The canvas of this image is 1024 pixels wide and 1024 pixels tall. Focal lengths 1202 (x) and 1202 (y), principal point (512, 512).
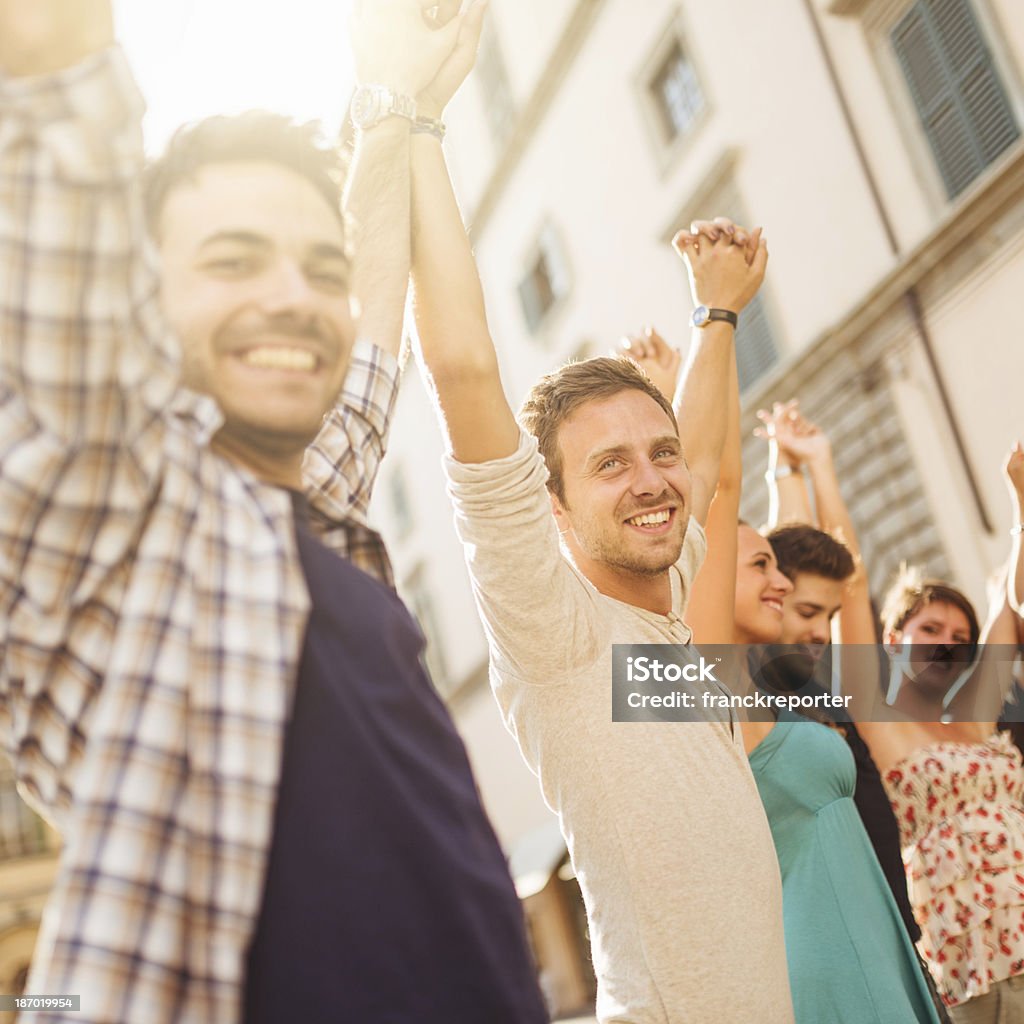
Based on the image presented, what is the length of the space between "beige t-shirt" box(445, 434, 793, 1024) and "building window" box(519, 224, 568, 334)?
47.0ft

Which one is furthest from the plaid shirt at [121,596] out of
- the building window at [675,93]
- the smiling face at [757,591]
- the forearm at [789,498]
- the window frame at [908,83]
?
the building window at [675,93]

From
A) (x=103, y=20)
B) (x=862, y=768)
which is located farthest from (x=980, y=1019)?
(x=103, y=20)

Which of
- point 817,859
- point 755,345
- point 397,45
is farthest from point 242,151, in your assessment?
point 755,345

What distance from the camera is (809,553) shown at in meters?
3.14

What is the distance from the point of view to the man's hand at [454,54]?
156 cm

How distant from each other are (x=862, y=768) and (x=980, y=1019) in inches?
32.0

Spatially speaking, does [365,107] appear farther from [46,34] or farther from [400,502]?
[400,502]

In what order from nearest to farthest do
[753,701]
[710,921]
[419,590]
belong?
[710,921] < [753,701] < [419,590]

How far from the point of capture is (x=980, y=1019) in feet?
10.1

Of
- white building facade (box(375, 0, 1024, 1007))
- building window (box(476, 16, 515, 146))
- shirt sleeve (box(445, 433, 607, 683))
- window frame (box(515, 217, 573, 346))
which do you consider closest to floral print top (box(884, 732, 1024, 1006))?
shirt sleeve (box(445, 433, 607, 683))

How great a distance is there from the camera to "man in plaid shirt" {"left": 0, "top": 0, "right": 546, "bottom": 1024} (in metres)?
0.88

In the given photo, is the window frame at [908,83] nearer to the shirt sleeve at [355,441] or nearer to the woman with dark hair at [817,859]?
the woman with dark hair at [817,859]

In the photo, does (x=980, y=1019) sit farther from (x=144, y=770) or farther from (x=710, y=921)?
(x=144, y=770)

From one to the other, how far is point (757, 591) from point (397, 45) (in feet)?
5.45
